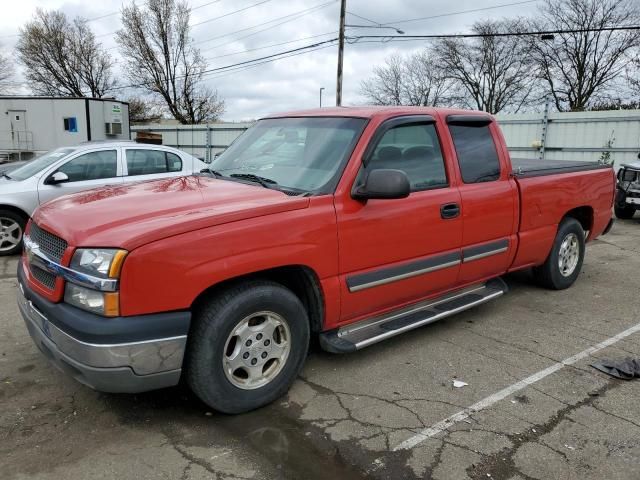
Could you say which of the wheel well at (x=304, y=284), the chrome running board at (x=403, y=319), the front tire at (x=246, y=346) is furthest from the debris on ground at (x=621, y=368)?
the front tire at (x=246, y=346)

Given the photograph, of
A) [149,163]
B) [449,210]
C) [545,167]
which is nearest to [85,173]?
[149,163]

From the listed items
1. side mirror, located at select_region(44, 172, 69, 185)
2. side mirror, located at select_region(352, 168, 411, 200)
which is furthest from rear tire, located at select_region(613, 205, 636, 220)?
side mirror, located at select_region(44, 172, 69, 185)

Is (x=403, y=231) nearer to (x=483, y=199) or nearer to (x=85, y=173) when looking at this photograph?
(x=483, y=199)

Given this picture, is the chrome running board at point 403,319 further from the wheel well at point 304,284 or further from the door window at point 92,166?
the door window at point 92,166

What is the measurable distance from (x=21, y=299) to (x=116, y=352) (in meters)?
1.19

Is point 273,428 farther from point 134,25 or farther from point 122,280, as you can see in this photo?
point 134,25

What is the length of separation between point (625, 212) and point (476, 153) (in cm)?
882

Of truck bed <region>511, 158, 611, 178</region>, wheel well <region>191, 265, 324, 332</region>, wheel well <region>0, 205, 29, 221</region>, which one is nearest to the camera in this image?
wheel well <region>191, 265, 324, 332</region>

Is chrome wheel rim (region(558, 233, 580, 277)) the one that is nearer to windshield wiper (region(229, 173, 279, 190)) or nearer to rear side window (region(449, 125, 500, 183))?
rear side window (region(449, 125, 500, 183))

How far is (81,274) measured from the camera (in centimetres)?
278

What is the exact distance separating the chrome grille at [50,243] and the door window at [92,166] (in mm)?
4798

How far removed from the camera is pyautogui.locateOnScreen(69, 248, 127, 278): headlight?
8.91ft

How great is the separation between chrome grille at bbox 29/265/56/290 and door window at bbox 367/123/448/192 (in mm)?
2144

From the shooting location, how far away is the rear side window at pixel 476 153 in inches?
177
